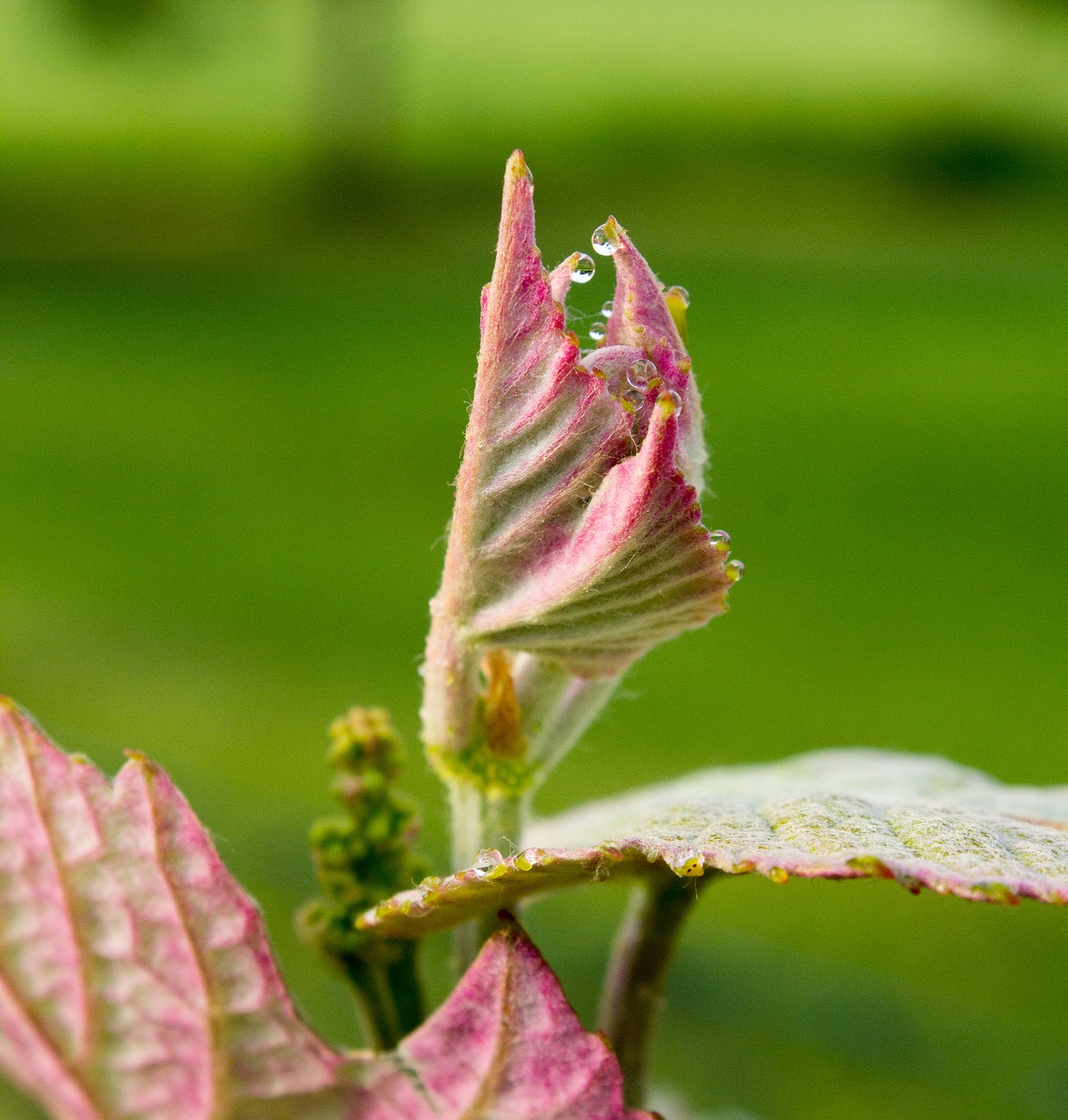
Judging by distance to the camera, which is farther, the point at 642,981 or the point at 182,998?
the point at 642,981

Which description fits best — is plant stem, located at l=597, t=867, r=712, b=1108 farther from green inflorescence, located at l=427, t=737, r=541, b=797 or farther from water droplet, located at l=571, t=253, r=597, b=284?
water droplet, located at l=571, t=253, r=597, b=284

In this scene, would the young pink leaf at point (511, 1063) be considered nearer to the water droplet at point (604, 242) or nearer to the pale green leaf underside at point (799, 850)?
the pale green leaf underside at point (799, 850)

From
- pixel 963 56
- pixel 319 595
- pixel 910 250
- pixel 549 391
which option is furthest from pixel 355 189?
pixel 549 391

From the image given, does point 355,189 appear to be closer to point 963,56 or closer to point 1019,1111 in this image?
point 963,56

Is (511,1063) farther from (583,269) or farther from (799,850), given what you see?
(583,269)

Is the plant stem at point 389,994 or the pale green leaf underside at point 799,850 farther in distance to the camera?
the plant stem at point 389,994

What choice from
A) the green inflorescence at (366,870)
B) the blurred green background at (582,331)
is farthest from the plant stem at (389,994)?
the blurred green background at (582,331)

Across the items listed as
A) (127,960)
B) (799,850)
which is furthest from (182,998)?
(799,850)
